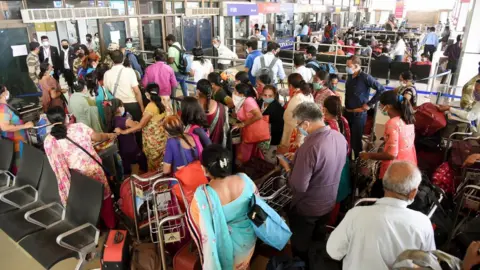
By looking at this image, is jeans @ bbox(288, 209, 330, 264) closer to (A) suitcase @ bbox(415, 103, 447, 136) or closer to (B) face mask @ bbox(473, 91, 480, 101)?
(A) suitcase @ bbox(415, 103, 447, 136)

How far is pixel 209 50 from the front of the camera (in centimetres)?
1341

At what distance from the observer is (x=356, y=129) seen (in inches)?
196

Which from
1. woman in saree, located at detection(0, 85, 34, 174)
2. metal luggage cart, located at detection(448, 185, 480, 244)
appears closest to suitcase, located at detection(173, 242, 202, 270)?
metal luggage cart, located at detection(448, 185, 480, 244)

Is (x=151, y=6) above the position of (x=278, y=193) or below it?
above

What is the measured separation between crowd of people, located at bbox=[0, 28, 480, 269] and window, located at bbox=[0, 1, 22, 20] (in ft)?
10.2

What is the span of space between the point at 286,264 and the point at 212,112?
191 cm

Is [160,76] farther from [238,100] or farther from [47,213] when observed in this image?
[47,213]

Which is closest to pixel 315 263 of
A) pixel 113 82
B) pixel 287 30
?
pixel 113 82

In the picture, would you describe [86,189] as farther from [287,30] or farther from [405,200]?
[287,30]

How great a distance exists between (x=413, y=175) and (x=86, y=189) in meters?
2.68

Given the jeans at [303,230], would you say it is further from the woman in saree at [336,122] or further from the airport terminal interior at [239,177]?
the woman in saree at [336,122]

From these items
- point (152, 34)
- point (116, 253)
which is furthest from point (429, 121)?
point (152, 34)

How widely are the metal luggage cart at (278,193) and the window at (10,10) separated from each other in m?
7.29

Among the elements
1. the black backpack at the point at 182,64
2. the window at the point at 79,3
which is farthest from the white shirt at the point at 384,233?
the window at the point at 79,3
